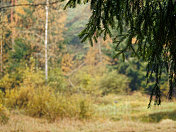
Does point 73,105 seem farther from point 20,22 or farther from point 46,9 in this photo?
point 20,22

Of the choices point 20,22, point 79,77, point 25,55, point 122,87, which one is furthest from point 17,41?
point 122,87

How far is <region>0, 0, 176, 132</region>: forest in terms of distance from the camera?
569 cm

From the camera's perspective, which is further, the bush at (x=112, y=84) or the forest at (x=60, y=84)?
the bush at (x=112, y=84)

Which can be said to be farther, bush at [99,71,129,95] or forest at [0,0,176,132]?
bush at [99,71,129,95]

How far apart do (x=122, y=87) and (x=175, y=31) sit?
16.2m

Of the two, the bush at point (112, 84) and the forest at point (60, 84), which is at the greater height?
the forest at point (60, 84)

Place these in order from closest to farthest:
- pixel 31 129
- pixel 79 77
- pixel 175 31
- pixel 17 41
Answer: pixel 175 31 → pixel 31 129 → pixel 17 41 → pixel 79 77

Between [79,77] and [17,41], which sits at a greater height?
[17,41]

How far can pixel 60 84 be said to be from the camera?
13148 mm

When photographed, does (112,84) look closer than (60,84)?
No

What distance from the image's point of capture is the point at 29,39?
14148 millimetres

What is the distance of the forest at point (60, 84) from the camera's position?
569 centimetres

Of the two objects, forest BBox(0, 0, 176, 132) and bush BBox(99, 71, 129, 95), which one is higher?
forest BBox(0, 0, 176, 132)

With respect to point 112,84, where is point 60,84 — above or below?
above
